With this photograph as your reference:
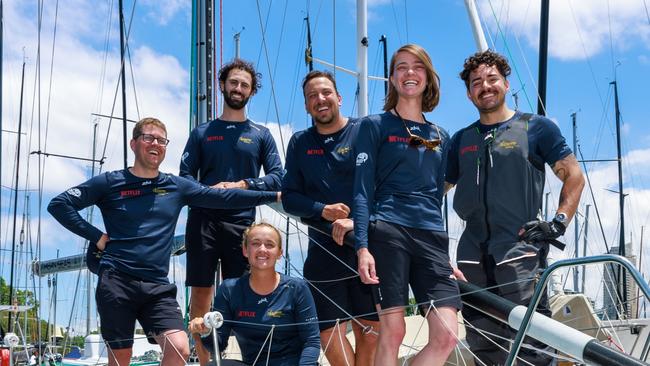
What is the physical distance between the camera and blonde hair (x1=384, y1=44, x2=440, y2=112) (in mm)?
3279

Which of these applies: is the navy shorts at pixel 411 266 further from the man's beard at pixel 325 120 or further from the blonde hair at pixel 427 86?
the man's beard at pixel 325 120

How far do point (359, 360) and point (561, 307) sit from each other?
240 cm

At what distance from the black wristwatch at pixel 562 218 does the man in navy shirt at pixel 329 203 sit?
3.38ft

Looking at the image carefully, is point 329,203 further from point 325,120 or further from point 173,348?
point 173,348

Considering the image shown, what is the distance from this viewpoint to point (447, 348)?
293cm

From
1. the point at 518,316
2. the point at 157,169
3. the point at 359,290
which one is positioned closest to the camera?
the point at 518,316

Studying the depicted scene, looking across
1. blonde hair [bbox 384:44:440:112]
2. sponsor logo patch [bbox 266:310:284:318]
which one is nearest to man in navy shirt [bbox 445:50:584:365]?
blonde hair [bbox 384:44:440:112]

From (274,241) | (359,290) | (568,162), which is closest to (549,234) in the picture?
(568,162)

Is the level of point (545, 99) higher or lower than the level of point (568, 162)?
higher

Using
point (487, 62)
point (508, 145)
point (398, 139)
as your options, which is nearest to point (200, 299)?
point (398, 139)

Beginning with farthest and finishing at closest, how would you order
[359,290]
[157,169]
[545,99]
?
[545,99]
[157,169]
[359,290]

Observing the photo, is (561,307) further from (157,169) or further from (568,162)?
(157,169)

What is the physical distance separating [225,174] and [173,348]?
1158 millimetres

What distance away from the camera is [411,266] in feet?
10.1
